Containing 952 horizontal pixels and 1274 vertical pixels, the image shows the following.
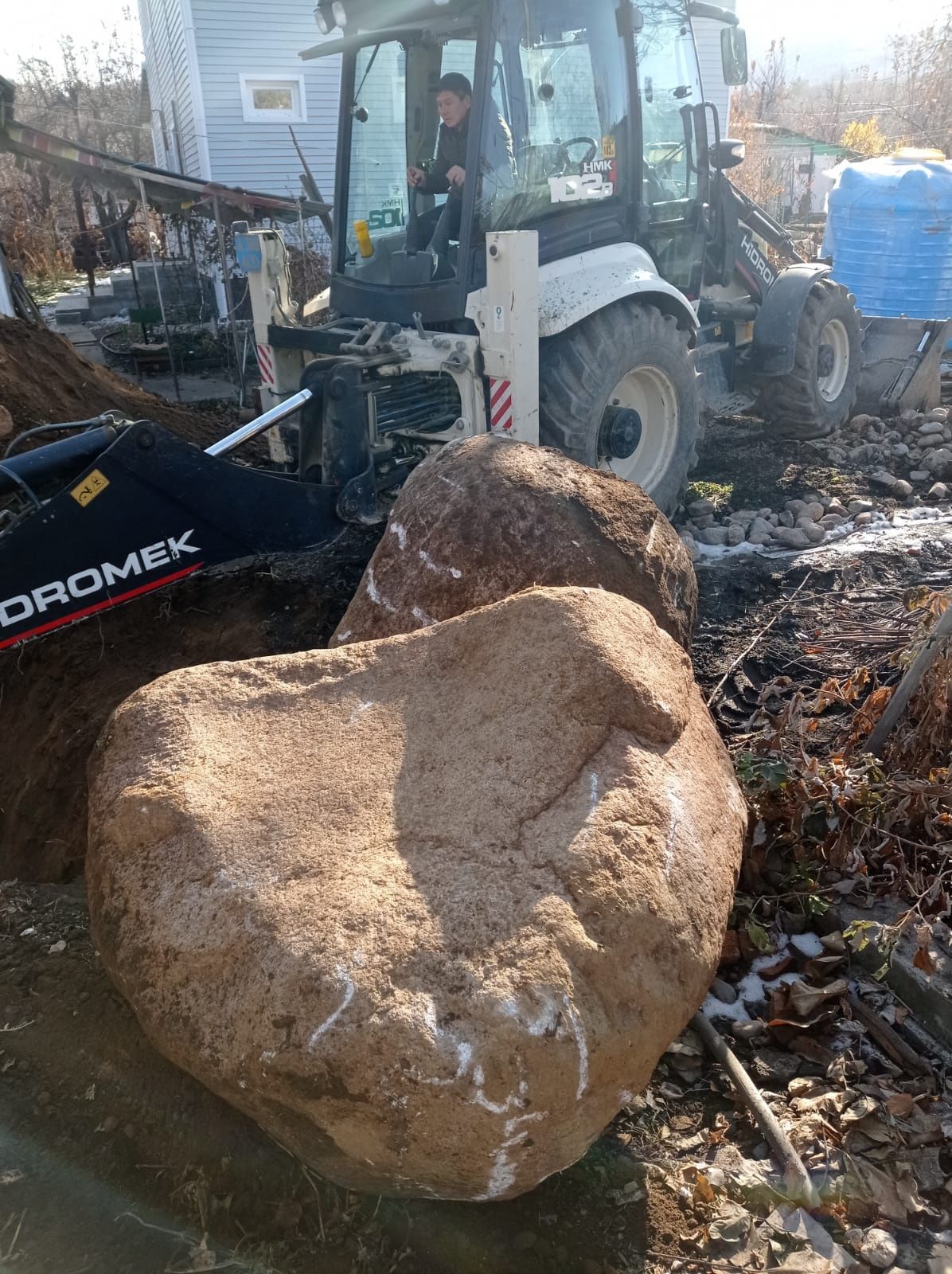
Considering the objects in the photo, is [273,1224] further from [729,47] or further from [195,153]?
[195,153]

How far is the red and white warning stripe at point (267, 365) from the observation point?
19.0 feet

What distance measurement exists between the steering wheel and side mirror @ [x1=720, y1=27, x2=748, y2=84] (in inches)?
48.3

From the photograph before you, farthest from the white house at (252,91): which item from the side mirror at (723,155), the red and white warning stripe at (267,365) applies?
the red and white warning stripe at (267,365)

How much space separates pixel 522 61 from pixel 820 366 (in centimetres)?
371

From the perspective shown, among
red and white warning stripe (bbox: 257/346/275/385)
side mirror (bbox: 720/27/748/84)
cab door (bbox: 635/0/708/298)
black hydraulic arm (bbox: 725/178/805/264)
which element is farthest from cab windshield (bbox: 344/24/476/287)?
black hydraulic arm (bbox: 725/178/805/264)

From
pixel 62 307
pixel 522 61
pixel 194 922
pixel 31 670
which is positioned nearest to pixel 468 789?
pixel 194 922

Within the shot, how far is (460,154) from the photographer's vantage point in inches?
202

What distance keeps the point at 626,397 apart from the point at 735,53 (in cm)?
224

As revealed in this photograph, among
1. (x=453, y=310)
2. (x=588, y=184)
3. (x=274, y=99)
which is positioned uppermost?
(x=274, y=99)

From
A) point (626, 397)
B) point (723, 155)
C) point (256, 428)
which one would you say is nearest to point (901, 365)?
point (723, 155)

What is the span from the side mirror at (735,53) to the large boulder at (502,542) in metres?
4.12

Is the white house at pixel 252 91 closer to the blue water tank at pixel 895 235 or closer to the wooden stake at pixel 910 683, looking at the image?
the blue water tank at pixel 895 235

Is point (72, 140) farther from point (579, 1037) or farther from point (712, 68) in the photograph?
point (579, 1037)

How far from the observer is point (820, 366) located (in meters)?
7.46
